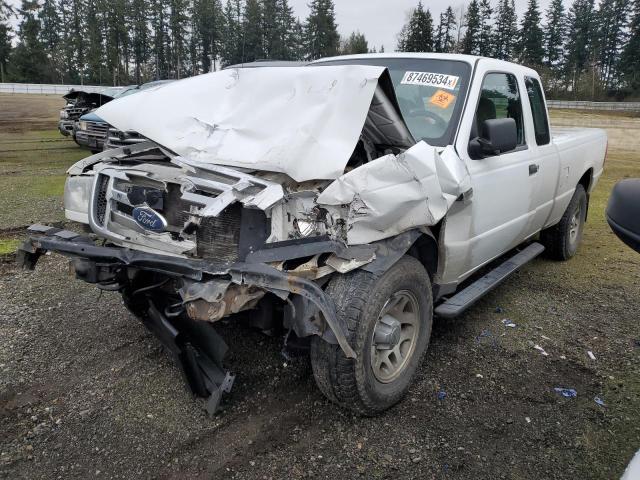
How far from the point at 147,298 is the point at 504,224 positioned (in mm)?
2744

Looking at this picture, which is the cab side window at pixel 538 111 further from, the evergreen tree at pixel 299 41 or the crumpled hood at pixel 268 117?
the evergreen tree at pixel 299 41

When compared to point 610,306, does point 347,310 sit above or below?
above

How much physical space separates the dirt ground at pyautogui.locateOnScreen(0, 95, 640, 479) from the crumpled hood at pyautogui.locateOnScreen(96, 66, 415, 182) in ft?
4.76

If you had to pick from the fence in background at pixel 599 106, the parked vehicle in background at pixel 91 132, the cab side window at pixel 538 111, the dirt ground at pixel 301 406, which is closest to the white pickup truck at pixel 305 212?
the dirt ground at pixel 301 406

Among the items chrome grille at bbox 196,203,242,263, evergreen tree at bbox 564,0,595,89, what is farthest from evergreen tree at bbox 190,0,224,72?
chrome grille at bbox 196,203,242,263

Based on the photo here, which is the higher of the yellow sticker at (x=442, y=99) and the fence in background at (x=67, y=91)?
the fence in background at (x=67, y=91)

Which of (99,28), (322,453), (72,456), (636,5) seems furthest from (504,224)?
(99,28)

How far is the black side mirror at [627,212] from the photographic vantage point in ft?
5.06

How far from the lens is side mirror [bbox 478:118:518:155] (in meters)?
3.35

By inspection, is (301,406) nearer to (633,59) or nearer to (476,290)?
(476,290)

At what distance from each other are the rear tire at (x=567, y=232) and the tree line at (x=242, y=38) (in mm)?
60248

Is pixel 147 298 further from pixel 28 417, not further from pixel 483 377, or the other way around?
pixel 483 377

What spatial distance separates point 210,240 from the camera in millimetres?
2674

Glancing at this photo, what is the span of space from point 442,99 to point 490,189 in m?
0.74
